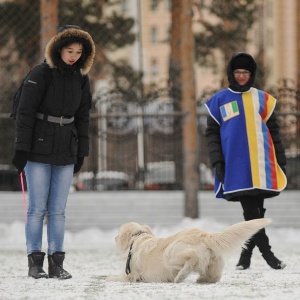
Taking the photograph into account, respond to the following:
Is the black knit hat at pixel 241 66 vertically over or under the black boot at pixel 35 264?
over

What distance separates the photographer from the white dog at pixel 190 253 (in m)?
7.10

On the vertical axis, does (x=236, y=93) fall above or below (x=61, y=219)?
above

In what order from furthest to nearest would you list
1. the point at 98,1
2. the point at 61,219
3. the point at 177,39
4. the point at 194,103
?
the point at 98,1 < the point at 177,39 < the point at 194,103 < the point at 61,219

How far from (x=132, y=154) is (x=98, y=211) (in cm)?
121

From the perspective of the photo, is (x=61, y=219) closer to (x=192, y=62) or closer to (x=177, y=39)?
(x=192, y=62)

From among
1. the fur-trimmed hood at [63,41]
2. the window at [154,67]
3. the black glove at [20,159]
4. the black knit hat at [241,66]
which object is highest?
the window at [154,67]

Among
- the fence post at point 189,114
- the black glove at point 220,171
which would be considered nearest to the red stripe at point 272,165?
the black glove at point 220,171

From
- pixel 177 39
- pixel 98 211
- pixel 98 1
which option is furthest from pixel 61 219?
pixel 98 1

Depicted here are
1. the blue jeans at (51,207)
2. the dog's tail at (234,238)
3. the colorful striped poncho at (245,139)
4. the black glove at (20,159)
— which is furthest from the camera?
the colorful striped poncho at (245,139)

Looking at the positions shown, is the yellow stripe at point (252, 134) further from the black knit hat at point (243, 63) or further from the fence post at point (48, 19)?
the fence post at point (48, 19)

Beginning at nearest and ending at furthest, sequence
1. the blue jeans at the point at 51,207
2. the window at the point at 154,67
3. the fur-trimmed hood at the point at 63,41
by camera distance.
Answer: the fur-trimmed hood at the point at 63,41 → the blue jeans at the point at 51,207 → the window at the point at 154,67

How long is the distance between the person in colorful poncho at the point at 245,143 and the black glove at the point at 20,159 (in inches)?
71.0

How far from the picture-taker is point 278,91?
1575 cm

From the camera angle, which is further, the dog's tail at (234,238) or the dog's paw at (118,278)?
the dog's paw at (118,278)
